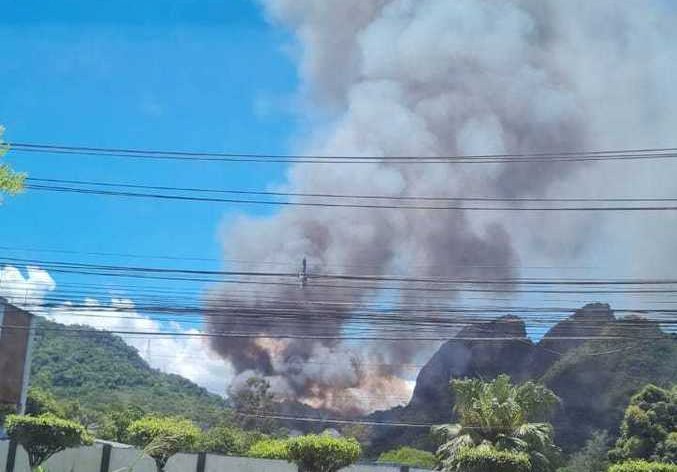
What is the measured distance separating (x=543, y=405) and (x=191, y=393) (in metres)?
49.7

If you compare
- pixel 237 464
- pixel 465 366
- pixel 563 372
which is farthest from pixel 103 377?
pixel 237 464

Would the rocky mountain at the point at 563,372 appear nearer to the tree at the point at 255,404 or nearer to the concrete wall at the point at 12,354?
the tree at the point at 255,404

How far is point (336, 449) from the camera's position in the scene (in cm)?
2030

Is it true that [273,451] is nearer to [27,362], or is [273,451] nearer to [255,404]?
[27,362]

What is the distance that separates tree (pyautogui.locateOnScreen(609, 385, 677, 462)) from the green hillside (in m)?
32.8

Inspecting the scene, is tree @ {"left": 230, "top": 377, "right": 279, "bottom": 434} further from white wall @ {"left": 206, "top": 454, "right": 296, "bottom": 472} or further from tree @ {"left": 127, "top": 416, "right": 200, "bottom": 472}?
tree @ {"left": 127, "top": 416, "right": 200, "bottom": 472}

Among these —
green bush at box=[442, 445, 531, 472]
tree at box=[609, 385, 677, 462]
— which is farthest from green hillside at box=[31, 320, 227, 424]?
green bush at box=[442, 445, 531, 472]

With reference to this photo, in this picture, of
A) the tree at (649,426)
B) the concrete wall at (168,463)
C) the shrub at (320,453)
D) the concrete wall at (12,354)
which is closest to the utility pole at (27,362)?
the concrete wall at (12,354)

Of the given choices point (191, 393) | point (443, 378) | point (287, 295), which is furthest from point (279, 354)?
point (287, 295)

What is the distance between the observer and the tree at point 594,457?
191 ft

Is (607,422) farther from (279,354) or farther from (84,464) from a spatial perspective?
(84,464)

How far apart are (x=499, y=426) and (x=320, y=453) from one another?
12.6m

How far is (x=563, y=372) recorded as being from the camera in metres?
82.5

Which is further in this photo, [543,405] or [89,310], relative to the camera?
[543,405]
